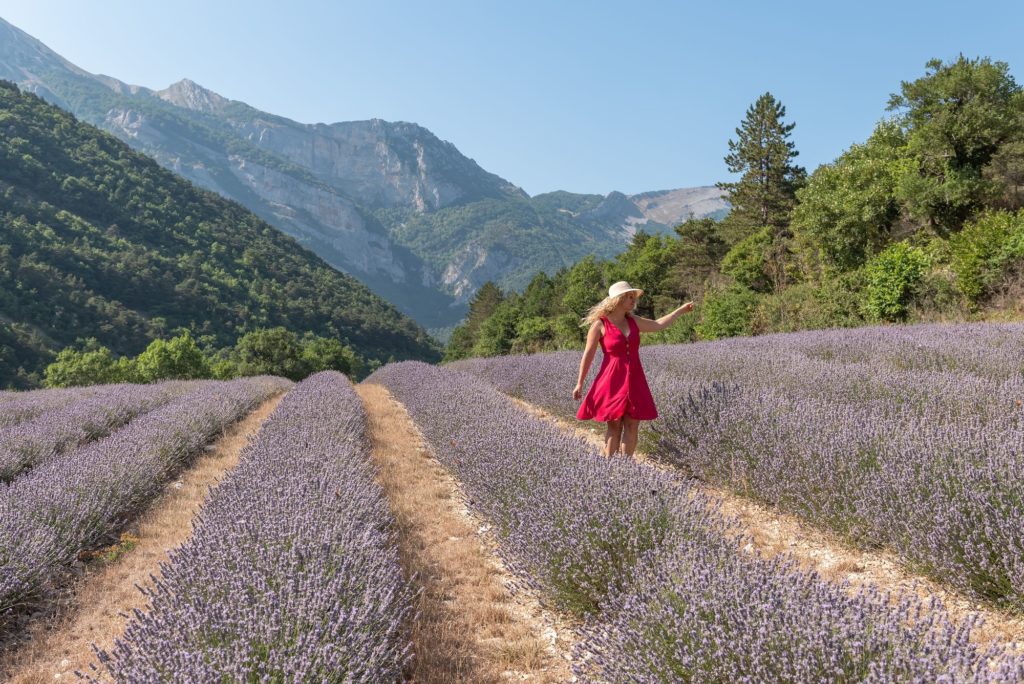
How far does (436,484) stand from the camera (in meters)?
4.42

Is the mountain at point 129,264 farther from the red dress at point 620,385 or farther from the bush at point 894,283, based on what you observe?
the bush at point 894,283

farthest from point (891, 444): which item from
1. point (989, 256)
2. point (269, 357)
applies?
point (269, 357)

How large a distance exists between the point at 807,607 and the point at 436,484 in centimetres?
342

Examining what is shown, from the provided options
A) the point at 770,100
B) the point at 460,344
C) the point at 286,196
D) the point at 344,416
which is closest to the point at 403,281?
the point at 286,196

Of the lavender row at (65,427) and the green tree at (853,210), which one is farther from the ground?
the green tree at (853,210)

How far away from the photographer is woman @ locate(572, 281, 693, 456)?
3.48m

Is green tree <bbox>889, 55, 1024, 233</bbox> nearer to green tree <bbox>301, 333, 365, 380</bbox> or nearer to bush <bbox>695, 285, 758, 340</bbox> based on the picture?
bush <bbox>695, 285, 758, 340</bbox>

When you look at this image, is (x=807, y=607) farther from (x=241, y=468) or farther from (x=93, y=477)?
(x=93, y=477)

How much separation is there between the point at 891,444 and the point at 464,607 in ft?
6.63

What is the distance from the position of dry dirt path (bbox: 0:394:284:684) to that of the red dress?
239 cm

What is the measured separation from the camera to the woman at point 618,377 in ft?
11.4

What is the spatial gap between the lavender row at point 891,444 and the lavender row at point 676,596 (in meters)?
0.33

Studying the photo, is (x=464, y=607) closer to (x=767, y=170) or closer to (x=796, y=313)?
(x=796, y=313)

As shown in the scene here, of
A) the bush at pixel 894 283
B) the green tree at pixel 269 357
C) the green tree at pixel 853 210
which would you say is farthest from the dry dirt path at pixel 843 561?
the green tree at pixel 269 357
